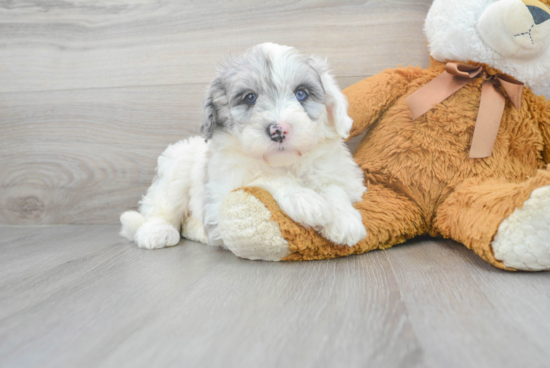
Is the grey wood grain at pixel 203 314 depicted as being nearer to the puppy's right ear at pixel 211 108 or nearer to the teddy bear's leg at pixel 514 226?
the teddy bear's leg at pixel 514 226

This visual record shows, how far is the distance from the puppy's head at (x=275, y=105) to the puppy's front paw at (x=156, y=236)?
1.58 feet

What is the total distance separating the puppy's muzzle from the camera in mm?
1202

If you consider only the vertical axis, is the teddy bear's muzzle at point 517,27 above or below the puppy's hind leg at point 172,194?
above

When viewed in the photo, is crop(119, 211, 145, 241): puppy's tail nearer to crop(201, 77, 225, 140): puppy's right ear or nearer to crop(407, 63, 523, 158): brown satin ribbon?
crop(201, 77, 225, 140): puppy's right ear

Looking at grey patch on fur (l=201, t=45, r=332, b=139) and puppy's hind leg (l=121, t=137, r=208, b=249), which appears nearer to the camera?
grey patch on fur (l=201, t=45, r=332, b=139)

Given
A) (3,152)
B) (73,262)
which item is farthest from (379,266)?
(3,152)

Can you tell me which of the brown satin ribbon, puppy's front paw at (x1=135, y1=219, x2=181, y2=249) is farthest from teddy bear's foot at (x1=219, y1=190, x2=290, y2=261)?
the brown satin ribbon

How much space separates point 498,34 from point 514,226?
Result: 68 centimetres

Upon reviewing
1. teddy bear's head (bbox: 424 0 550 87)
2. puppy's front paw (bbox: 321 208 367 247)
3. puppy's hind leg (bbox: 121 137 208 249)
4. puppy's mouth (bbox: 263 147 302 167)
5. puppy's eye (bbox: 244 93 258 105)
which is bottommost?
puppy's hind leg (bbox: 121 137 208 249)

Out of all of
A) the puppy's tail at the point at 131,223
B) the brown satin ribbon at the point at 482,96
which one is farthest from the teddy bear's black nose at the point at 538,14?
the puppy's tail at the point at 131,223

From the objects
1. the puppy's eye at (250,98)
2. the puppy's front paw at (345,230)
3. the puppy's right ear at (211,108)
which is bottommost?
the puppy's front paw at (345,230)

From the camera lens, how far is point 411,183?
4.96 ft

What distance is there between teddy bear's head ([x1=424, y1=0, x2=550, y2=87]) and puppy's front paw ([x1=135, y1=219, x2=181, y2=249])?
124 centimetres

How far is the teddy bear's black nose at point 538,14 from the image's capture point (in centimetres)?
132
